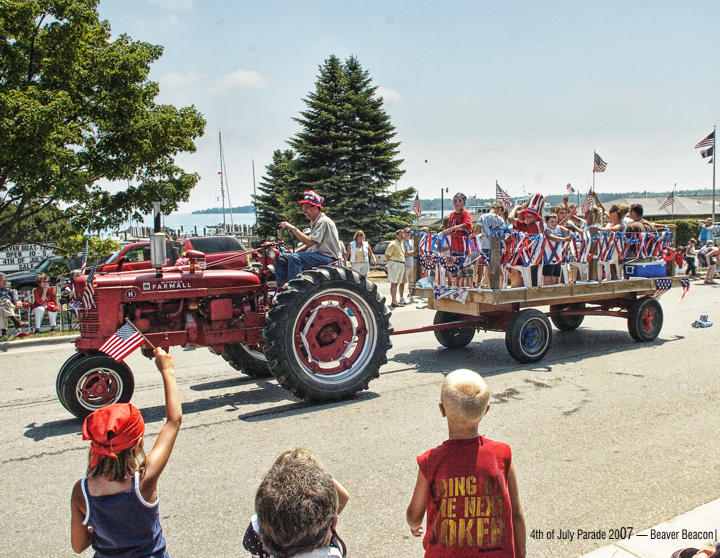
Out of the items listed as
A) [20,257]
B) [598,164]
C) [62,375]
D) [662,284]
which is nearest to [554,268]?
[662,284]

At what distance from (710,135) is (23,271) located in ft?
103

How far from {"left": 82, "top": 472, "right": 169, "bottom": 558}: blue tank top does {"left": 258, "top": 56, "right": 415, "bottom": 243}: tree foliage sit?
27.1 meters

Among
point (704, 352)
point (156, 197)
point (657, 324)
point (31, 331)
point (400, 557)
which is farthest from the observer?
point (156, 197)

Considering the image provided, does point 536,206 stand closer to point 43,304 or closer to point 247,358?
point 247,358

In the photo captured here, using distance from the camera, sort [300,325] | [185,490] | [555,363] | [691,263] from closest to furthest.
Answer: [185,490] → [300,325] → [555,363] → [691,263]

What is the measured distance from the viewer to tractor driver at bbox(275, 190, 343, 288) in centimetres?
688

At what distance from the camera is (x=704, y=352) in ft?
29.0

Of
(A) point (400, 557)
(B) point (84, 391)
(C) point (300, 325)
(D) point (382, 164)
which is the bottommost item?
(A) point (400, 557)

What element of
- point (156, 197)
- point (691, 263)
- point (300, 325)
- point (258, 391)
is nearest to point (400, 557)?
point (300, 325)

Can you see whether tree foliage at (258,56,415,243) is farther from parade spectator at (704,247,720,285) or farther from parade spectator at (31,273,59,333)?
parade spectator at (31,273,59,333)

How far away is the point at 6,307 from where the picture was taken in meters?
11.8

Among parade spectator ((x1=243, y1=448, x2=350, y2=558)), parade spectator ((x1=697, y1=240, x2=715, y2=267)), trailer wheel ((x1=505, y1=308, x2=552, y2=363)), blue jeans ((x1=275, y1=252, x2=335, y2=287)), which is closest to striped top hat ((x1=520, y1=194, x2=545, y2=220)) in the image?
trailer wheel ((x1=505, y1=308, x2=552, y2=363))

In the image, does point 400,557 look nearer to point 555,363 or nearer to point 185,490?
point 185,490

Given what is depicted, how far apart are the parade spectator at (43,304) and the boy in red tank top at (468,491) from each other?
1162cm
